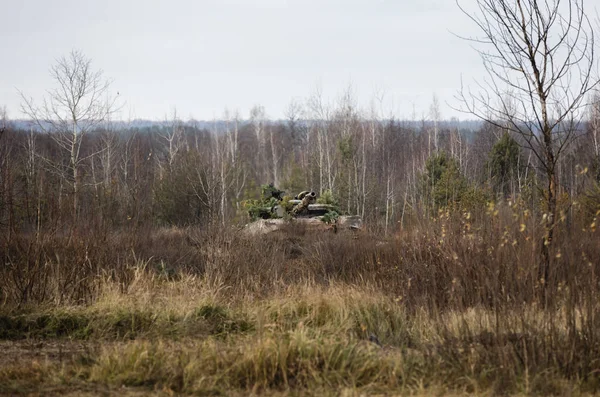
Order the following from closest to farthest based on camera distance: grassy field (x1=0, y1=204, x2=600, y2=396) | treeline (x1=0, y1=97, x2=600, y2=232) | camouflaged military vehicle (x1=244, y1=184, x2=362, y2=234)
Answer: grassy field (x1=0, y1=204, x2=600, y2=396)
treeline (x1=0, y1=97, x2=600, y2=232)
camouflaged military vehicle (x1=244, y1=184, x2=362, y2=234)

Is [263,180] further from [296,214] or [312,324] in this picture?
[312,324]

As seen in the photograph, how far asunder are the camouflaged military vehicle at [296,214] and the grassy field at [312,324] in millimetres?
9280

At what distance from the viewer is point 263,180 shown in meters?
57.5

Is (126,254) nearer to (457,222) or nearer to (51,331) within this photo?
(51,331)

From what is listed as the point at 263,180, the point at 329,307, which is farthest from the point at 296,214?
the point at 263,180

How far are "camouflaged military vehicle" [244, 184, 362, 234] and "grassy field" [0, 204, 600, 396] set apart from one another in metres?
9.28

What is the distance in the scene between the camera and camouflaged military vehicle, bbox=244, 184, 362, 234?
19.6 meters

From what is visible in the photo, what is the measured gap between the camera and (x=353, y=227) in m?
19.0

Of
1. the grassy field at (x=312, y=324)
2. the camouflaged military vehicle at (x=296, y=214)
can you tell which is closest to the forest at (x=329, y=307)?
the grassy field at (x=312, y=324)

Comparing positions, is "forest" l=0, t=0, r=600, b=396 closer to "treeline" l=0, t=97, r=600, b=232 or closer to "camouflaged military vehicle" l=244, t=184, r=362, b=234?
"treeline" l=0, t=97, r=600, b=232

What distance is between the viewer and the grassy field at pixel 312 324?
4.99 meters

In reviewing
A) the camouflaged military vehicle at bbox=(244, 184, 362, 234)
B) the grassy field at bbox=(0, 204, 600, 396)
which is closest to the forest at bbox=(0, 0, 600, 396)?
the grassy field at bbox=(0, 204, 600, 396)

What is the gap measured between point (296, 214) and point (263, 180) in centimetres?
3717

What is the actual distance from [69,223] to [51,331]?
238 centimetres
